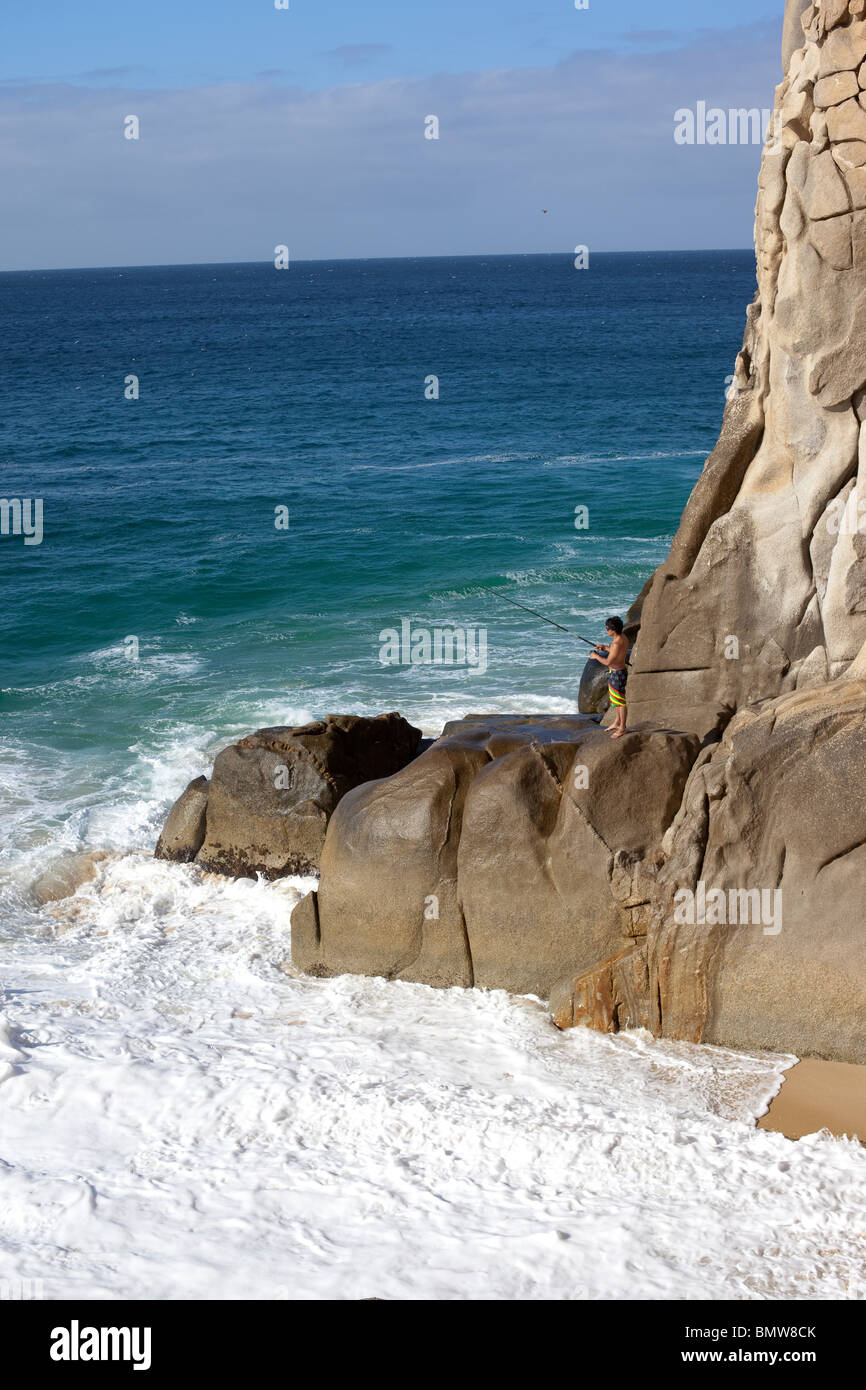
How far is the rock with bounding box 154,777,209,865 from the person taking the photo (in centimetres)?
1348

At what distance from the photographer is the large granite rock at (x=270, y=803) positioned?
1298 centimetres

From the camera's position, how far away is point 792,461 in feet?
36.8

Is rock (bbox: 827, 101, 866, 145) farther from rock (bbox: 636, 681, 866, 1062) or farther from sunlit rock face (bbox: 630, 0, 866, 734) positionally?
rock (bbox: 636, 681, 866, 1062)

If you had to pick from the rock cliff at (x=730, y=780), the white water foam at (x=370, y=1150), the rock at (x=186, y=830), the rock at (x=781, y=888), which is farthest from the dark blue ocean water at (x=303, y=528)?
the rock at (x=781, y=888)

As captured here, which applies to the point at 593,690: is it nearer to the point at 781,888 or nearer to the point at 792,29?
the point at 781,888

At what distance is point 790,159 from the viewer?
10844mm

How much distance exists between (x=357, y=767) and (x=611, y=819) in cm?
403

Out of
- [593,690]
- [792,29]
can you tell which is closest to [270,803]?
[593,690]

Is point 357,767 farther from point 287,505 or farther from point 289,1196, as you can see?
point 287,505

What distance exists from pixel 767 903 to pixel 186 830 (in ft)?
20.9

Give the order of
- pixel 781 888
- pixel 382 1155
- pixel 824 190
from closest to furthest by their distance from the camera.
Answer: pixel 382 1155, pixel 781 888, pixel 824 190

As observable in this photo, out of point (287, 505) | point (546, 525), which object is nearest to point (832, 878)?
point (546, 525)

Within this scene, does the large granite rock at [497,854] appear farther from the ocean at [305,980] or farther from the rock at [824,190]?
the rock at [824,190]

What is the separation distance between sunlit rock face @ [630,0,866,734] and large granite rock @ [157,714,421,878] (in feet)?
10.3
